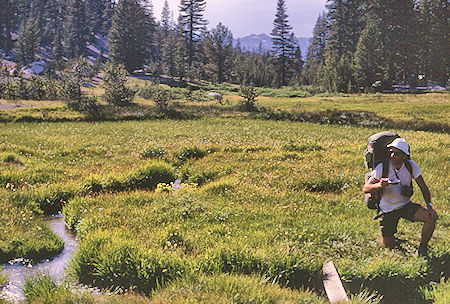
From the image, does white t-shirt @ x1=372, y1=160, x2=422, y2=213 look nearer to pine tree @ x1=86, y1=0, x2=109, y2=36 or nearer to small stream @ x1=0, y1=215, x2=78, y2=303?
small stream @ x1=0, y1=215, x2=78, y2=303

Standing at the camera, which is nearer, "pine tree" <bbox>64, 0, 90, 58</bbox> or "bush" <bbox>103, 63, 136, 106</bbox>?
"bush" <bbox>103, 63, 136, 106</bbox>

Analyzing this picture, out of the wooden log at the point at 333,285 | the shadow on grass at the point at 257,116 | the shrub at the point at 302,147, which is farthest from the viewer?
the shadow on grass at the point at 257,116

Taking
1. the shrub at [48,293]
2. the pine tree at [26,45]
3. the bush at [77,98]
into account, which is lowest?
the shrub at [48,293]

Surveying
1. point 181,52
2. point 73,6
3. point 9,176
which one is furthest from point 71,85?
point 73,6

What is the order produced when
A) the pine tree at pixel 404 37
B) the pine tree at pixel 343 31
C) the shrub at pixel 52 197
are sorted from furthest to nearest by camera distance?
the pine tree at pixel 343 31 → the pine tree at pixel 404 37 → the shrub at pixel 52 197

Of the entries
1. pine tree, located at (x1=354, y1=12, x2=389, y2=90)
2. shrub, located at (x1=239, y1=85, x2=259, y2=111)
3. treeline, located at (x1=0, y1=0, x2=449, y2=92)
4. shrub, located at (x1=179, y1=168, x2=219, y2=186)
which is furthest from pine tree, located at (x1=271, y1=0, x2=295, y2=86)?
shrub, located at (x1=179, y1=168, x2=219, y2=186)

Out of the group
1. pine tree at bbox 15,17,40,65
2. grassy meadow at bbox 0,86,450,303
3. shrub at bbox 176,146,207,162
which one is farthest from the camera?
pine tree at bbox 15,17,40,65

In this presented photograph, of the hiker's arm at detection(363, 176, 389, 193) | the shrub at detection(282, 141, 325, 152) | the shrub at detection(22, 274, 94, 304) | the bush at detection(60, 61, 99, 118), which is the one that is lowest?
the shrub at detection(22, 274, 94, 304)

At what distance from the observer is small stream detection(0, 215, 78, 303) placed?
5.31 m

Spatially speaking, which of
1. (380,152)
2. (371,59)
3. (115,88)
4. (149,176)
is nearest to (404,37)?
(371,59)

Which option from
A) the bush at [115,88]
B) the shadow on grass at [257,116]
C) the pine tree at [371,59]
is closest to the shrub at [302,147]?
the shadow on grass at [257,116]

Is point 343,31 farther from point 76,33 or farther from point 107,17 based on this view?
point 107,17

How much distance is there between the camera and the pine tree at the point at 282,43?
105250 mm

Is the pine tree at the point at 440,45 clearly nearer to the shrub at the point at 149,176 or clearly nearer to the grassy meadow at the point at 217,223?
the grassy meadow at the point at 217,223
